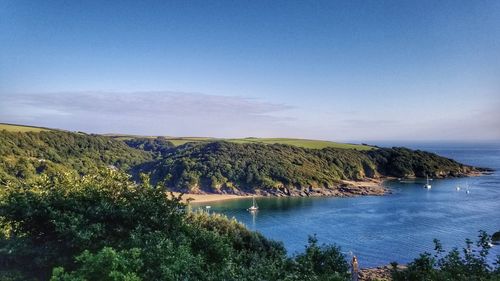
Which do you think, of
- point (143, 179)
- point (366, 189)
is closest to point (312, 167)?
point (366, 189)

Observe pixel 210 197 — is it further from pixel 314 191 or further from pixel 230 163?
pixel 314 191

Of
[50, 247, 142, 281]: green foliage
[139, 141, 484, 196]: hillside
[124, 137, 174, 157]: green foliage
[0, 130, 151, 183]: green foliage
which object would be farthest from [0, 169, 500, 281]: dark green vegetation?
[124, 137, 174, 157]: green foliage

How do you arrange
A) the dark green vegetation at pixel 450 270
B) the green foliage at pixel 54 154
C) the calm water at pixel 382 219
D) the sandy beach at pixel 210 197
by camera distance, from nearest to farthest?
the dark green vegetation at pixel 450 270 → the calm water at pixel 382 219 → the green foliage at pixel 54 154 → the sandy beach at pixel 210 197

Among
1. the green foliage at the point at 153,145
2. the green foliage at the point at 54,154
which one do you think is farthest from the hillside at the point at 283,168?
the green foliage at the point at 153,145

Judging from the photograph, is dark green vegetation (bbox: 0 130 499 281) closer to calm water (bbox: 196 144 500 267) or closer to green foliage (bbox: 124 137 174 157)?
calm water (bbox: 196 144 500 267)

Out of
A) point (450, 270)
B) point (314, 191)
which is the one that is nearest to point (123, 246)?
point (450, 270)

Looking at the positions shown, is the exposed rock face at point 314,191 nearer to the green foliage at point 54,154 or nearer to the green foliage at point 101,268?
the green foliage at point 54,154
